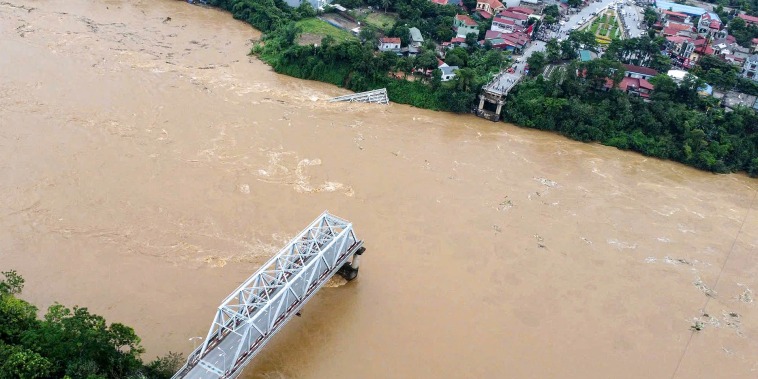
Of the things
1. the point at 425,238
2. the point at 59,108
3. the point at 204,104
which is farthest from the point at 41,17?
the point at 425,238

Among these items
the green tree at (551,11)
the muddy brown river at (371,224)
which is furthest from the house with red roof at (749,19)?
the muddy brown river at (371,224)

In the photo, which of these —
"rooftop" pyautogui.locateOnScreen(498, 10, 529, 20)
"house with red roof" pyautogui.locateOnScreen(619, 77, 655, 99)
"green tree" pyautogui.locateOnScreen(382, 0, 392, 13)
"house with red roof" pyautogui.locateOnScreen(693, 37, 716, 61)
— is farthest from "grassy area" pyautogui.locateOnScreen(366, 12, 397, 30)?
"house with red roof" pyautogui.locateOnScreen(693, 37, 716, 61)

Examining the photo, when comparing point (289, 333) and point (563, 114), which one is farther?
point (563, 114)

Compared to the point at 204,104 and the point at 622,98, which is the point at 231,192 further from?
the point at 622,98

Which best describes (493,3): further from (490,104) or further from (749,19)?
(749,19)

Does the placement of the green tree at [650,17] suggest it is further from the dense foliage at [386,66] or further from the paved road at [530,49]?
the dense foliage at [386,66]

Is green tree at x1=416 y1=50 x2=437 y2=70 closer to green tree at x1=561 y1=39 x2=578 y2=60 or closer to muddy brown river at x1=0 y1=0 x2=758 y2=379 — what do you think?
muddy brown river at x1=0 y1=0 x2=758 y2=379

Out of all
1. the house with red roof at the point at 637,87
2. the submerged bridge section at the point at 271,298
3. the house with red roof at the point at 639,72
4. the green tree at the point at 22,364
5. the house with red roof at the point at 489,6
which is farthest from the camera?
the house with red roof at the point at 489,6
